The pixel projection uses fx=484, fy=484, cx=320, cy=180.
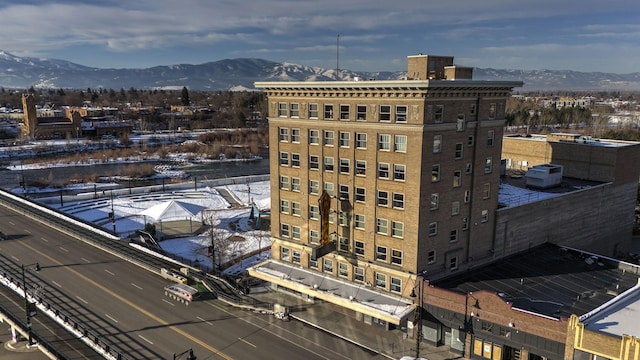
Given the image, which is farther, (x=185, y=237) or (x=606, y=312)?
(x=185, y=237)

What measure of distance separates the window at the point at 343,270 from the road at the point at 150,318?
596 centimetres

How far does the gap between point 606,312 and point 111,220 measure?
7372 centimetres

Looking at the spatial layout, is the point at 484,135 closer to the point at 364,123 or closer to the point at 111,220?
the point at 364,123

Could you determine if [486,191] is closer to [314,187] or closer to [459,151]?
[459,151]

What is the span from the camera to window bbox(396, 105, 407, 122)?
39469 millimetres

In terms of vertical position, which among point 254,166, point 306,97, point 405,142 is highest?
point 306,97

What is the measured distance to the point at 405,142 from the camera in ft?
131

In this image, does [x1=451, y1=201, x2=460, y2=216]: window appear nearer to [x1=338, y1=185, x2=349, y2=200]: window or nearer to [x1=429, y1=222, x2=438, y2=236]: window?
[x1=429, y1=222, x2=438, y2=236]: window

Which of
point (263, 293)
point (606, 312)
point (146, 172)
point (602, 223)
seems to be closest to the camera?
point (606, 312)

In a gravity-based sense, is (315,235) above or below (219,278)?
above

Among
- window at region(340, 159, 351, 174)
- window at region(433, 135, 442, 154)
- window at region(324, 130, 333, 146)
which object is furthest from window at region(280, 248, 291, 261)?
window at region(433, 135, 442, 154)

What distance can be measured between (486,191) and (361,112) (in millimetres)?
14041

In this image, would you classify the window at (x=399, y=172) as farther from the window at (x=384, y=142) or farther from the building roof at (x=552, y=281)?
the building roof at (x=552, y=281)

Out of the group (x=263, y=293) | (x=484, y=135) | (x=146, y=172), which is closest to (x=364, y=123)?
(x=484, y=135)
